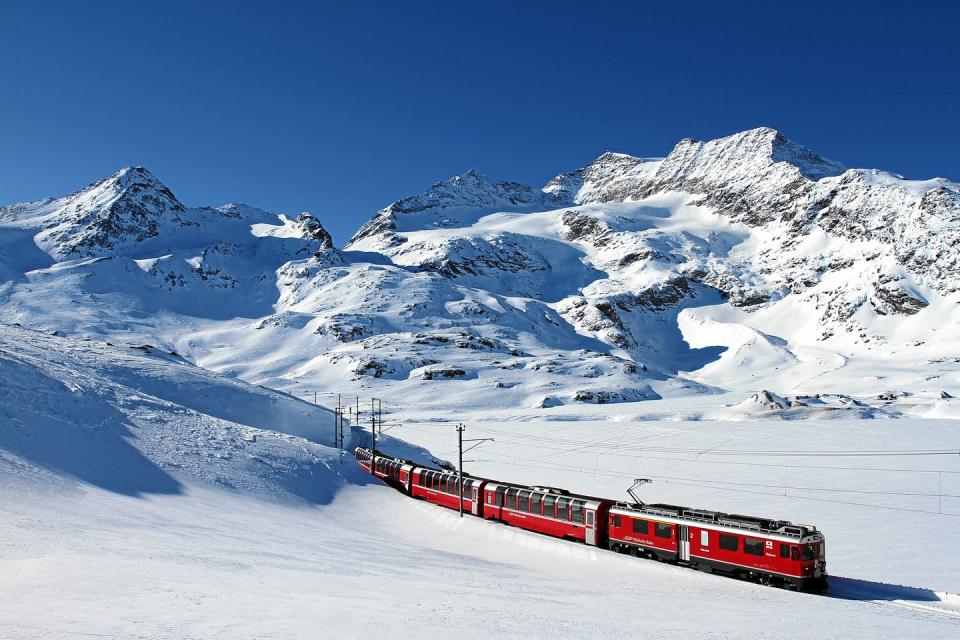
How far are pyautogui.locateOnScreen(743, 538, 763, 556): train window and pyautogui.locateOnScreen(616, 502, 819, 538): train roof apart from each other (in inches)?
18.6

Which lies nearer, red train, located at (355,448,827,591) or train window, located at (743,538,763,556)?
red train, located at (355,448,827,591)

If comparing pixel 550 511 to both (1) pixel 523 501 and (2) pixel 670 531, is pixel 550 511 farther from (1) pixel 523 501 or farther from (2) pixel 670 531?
(2) pixel 670 531

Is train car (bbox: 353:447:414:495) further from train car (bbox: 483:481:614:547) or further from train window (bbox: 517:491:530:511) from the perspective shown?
train window (bbox: 517:491:530:511)

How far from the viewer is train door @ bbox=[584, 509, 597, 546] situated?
35219 millimetres

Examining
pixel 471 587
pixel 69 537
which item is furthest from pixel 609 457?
pixel 69 537

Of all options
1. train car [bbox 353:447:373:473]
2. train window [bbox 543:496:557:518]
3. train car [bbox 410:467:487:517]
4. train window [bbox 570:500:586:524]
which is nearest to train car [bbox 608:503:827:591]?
train window [bbox 570:500:586:524]

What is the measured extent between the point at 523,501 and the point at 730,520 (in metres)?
13.9

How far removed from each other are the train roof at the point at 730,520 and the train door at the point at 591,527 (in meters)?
1.53

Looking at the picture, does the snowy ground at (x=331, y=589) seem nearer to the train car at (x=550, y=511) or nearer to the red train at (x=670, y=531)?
the red train at (x=670, y=531)

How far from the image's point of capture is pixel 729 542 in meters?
29.1

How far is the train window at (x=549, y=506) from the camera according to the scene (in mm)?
38000

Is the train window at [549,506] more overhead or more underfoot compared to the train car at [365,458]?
more underfoot

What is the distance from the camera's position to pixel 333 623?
13445mm

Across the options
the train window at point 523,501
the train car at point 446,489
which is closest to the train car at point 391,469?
the train car at point 446,489
